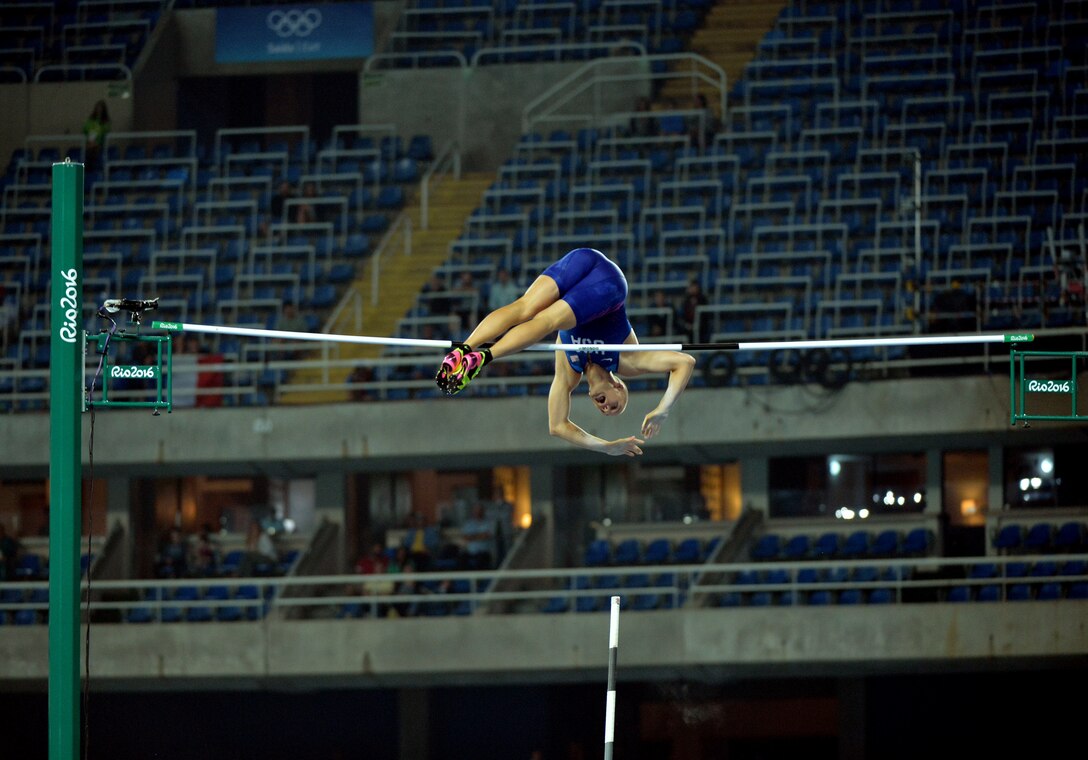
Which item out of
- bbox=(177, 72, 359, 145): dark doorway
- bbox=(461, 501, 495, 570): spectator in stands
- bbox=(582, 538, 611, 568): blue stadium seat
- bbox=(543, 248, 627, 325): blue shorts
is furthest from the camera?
bbox=(177, 72, 359, 145): dark doorway

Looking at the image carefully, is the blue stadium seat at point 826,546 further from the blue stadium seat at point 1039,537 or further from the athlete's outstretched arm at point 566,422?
the athlete's outstretched arm at point 566,422

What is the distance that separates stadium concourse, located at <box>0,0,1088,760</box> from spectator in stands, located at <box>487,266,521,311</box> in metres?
0.14

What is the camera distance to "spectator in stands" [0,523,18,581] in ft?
72.4

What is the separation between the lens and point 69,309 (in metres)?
9.99

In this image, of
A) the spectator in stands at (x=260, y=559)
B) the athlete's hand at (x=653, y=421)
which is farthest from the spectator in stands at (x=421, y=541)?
the athlete's hand at (x=653, y=421)

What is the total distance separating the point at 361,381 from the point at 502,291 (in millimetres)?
2333

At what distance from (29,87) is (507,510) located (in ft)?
42.5

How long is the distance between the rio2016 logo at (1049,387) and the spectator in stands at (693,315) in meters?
9.11

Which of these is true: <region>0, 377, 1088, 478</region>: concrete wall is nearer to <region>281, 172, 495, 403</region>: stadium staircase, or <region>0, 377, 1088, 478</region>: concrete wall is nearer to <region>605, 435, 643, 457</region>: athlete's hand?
<region>281, 172, 495, 403</region>: stadium staircase

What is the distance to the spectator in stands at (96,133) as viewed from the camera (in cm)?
2722

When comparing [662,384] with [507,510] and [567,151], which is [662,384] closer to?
[507,510]

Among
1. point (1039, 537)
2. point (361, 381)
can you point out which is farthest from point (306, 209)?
point (1039, 537)

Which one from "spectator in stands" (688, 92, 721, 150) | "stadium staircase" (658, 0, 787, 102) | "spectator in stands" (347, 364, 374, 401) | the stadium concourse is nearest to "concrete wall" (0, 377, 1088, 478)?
the stadium concourse

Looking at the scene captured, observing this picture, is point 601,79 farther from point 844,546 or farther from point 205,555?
point 205,555
